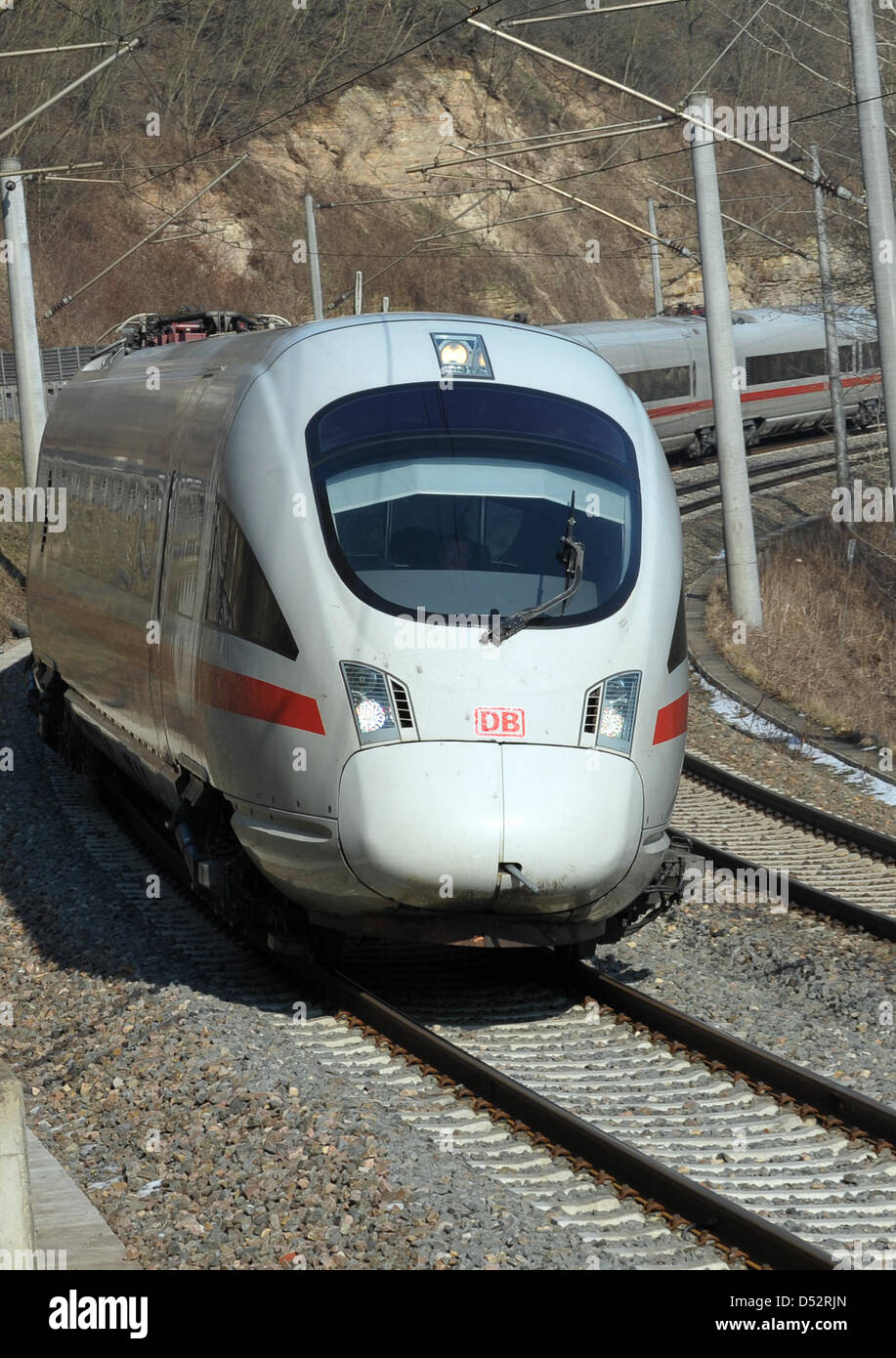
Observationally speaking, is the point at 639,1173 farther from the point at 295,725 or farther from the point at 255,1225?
the point at 295,725

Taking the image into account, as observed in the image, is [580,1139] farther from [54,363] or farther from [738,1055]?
[54,363]

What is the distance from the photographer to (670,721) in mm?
7797

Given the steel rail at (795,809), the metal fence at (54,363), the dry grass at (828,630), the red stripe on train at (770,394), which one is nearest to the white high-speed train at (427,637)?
the steel rail at (795,809)

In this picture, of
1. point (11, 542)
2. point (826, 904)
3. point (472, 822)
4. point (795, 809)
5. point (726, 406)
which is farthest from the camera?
point (11, 542)

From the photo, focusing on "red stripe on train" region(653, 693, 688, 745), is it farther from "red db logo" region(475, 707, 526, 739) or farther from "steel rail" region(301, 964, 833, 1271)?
"steel rail" region(301, 964, 833, 1271)

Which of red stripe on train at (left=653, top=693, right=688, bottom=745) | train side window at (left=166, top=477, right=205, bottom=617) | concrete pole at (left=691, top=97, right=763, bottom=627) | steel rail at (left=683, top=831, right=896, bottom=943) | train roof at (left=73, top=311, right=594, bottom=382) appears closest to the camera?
red stripe on train at (left=653, top=693, right=688, bottom=745)

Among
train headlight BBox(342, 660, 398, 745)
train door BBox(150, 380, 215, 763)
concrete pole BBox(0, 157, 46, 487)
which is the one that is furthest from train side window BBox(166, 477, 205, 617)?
concrete pole BBox(0, 157, 46, 487)

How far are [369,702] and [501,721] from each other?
1.86ft

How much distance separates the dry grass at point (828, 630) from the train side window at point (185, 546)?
28.7 ft

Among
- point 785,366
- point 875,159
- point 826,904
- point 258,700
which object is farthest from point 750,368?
point 258,700

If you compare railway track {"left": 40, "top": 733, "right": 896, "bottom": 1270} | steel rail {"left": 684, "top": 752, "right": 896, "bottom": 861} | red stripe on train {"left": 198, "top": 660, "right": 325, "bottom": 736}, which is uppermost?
red stripe on train {"left": 198, "top": 660, "right": 325, "bottom": 736}

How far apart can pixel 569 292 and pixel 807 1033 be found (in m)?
52.8

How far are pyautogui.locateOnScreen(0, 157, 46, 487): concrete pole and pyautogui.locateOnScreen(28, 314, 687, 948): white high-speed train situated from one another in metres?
13.1

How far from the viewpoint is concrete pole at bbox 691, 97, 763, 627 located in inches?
740
